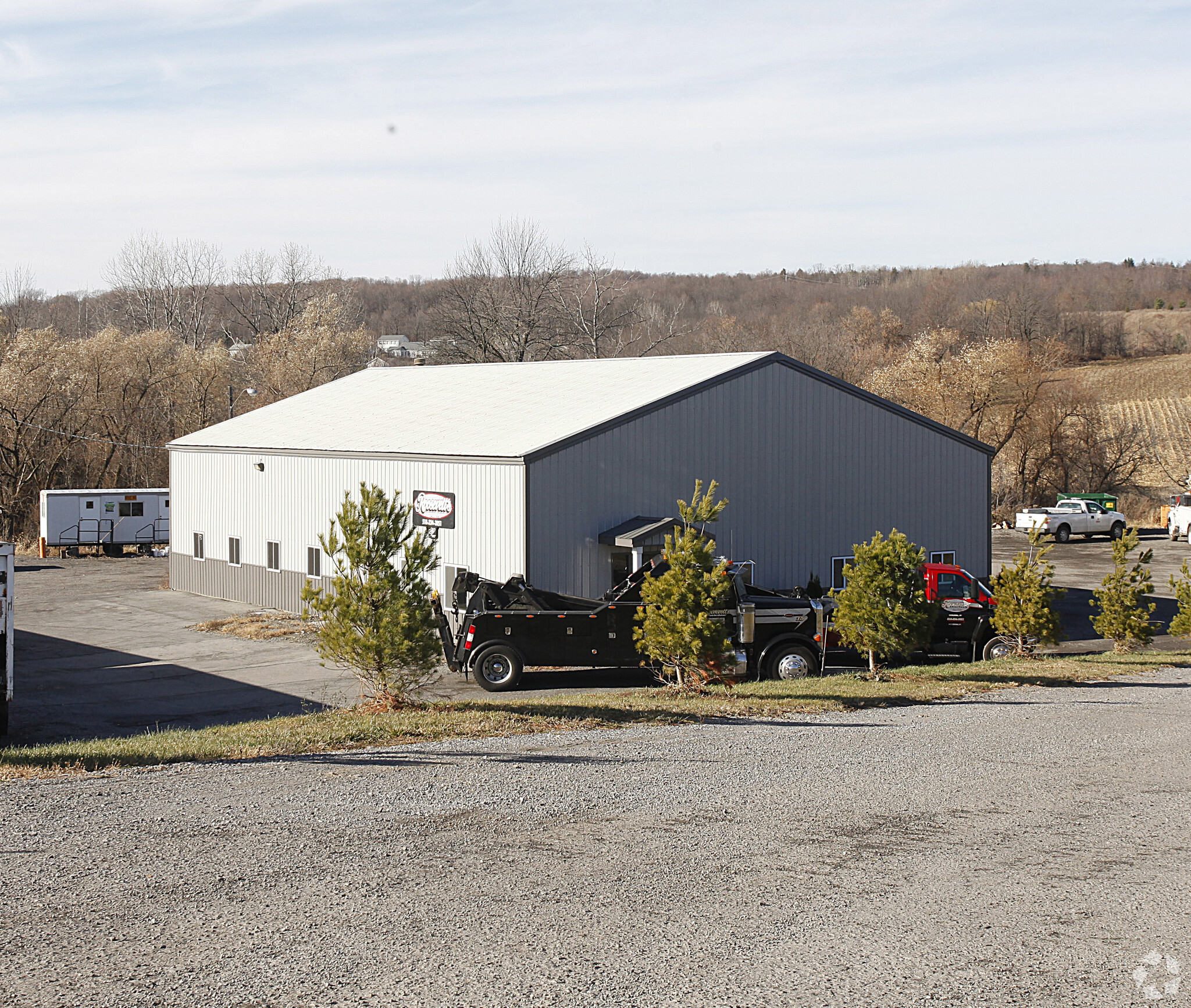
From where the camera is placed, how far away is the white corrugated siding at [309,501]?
23328 millimetres

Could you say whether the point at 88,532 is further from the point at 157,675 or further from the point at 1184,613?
the point at 1184,613

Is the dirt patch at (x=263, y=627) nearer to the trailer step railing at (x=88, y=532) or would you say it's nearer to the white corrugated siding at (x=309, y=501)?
the white corrugated siding at (x=309, y=501)

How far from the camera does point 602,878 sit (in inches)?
321

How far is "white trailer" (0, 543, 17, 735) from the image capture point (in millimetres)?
15945

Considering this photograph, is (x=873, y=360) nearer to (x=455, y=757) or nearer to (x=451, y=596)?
(x=451, y=596)

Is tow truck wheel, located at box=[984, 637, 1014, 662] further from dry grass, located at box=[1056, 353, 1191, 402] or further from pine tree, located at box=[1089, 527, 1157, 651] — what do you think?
dry grass, located at box=[1056, 353, 1191, 402]

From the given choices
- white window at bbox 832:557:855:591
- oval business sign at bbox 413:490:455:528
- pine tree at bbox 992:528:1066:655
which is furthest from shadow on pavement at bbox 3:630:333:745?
white window at bbox 832:557:855:591

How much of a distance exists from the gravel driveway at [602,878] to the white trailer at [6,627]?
20.3ft

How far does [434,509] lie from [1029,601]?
11770 millimetres

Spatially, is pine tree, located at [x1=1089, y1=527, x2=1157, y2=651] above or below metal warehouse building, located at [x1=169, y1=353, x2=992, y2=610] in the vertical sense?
below

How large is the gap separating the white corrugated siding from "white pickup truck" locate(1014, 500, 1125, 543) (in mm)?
31066

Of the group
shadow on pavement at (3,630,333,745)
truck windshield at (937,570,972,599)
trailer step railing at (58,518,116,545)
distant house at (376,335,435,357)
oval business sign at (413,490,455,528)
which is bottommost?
shadow on pavement at (3,630,333,745)

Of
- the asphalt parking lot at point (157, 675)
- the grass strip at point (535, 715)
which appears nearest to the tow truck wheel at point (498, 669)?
the asphalt parking lot at point (157, 675)

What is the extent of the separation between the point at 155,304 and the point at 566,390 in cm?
7777
